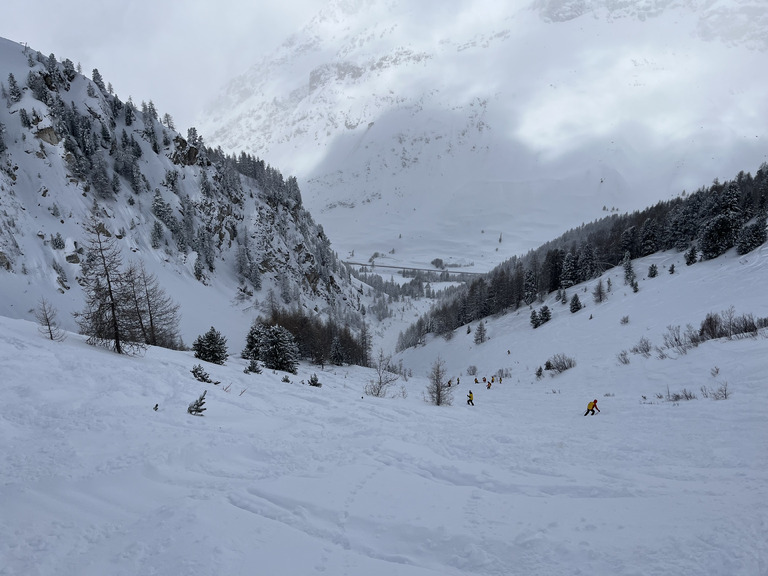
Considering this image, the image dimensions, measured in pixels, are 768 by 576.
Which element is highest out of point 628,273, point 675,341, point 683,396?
point 628,273

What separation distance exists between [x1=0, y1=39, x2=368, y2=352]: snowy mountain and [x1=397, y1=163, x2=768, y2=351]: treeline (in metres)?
35.7

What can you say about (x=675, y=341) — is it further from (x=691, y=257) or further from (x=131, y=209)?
(x=131, y=209)

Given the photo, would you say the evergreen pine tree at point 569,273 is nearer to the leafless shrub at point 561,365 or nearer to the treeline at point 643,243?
the treeline at point 643,243

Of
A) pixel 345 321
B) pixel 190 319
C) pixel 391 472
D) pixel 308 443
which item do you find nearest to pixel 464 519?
pixel 391 472

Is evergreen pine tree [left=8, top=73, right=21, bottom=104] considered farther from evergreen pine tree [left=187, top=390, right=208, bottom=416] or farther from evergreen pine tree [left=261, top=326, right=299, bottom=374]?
evergreen pine tree [left=187, top=390, right=208, bottom=416]

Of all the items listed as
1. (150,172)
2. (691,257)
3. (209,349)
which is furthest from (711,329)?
(150,172)

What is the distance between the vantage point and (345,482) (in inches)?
297

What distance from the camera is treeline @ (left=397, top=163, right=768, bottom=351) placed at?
2032 inches

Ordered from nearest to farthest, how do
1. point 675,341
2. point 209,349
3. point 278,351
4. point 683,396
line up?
point 683,396 → point 209,349 → point 675,341 → point 278,351

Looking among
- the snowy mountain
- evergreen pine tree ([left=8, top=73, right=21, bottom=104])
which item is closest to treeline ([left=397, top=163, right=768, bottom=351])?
the snowy mountain

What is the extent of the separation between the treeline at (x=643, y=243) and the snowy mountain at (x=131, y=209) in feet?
117

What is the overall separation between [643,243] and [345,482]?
277 feet

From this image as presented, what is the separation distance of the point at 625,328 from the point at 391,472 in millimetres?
43266

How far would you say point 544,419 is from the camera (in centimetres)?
1717
